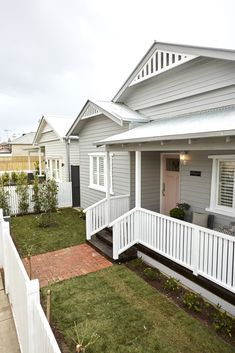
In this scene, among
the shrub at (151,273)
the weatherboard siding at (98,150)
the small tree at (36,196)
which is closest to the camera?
the shrub at (151,273)

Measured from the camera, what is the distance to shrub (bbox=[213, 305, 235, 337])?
3.72 metres

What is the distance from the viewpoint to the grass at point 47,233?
7.42 meters

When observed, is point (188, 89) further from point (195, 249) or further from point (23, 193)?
point (23, 193)

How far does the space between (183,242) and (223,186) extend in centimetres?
194

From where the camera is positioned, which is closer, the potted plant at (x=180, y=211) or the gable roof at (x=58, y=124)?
the potted plant at (x=180, y=211)

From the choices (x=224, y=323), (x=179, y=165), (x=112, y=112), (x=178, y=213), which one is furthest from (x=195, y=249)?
(x=112, y=112)

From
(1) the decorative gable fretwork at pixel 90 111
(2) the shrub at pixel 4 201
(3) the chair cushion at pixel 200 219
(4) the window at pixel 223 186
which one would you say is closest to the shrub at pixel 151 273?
(3) the chair cushion at pixel 200 219

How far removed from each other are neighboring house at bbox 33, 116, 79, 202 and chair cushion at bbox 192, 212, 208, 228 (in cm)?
814

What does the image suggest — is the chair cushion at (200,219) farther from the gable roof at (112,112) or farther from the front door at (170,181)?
the gable roof at (112,112)

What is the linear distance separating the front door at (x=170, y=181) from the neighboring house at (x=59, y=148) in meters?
6.32

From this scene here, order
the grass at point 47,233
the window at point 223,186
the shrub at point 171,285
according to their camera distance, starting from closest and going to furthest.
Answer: the shrub at point 171,285, the window at point 223,186, the grass at point 47,233

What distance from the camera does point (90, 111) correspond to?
372 inches

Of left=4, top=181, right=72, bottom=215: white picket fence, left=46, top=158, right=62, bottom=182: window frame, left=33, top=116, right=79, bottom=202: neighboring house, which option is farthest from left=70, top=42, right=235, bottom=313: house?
left=46, top=158, right=62, bottom=182: window frame

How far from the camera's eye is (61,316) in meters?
4.11
